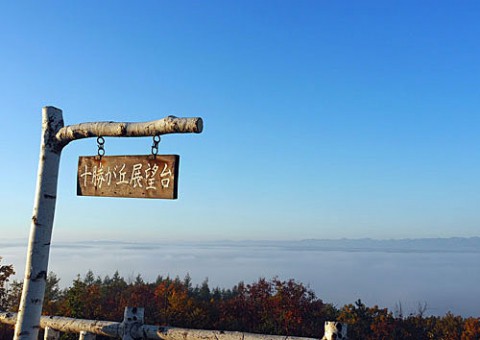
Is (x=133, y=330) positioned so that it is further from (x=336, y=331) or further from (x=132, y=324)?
(x=336, y=331)

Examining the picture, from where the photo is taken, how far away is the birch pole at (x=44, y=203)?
4.44 meters

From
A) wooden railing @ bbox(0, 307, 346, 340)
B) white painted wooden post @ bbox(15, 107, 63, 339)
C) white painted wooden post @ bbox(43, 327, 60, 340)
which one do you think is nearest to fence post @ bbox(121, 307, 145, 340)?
wooden railing @ bbox(0, 307, 346, 340)

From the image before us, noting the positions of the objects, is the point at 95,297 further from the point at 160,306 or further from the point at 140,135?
the point at 140,135

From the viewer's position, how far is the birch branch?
3.93 meters

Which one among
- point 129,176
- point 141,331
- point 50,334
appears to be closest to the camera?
point 129,176

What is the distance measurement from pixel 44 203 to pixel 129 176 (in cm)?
107

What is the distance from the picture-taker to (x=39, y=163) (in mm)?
4676

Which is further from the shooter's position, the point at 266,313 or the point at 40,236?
the point at 266,313

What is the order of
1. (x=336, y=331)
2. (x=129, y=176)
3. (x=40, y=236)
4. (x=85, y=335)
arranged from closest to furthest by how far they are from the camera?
1. (x=336, y=331)
2. (x=129, y=176)
3. (x=40, y=236)
4. (x=85, y=335)

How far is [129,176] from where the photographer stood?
4.19 m

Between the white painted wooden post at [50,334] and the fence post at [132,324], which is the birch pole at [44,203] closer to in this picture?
the fence post at [132,324]

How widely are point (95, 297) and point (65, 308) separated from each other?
3479 millimetres

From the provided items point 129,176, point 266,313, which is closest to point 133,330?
point 129,176

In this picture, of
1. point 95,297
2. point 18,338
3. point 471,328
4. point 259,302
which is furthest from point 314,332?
point 18,338
